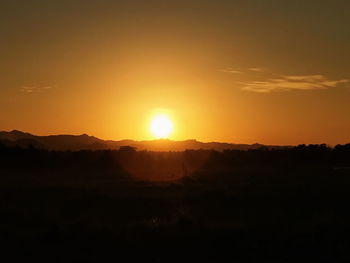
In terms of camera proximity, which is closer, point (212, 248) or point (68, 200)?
point (212, 248)

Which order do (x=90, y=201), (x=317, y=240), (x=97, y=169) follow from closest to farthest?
(x=317, y=240), (x=90, y=201), (x=97, y=169)

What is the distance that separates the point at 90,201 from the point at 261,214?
393 inches

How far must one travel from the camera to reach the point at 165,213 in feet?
74.1

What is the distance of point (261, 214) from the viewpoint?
69.9 ft

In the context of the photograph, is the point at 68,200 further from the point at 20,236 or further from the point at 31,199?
the point at 20,236

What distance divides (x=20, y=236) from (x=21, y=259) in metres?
2.75

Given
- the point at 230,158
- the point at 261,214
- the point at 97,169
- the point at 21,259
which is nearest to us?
the point at 21,259

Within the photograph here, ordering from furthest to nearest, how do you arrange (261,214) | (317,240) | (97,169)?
(97,169) → (261,214) → (317,240)

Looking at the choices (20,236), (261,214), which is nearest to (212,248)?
(20,236)

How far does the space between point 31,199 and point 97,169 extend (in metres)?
50.3

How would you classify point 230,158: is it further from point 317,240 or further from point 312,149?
point 317,240

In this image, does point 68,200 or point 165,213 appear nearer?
point 165,213

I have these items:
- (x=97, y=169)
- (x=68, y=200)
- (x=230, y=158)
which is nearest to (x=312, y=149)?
(x=230, y=158)

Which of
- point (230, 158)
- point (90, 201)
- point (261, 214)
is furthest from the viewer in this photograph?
point (230, 158)
